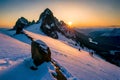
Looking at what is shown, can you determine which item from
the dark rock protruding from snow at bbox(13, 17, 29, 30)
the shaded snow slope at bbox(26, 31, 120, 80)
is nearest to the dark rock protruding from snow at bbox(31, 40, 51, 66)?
the shaded snow slope at bbox(26, 31, 120, 80)

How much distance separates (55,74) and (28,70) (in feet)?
9.54

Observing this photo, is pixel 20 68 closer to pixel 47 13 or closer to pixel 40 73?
pixel 40 73

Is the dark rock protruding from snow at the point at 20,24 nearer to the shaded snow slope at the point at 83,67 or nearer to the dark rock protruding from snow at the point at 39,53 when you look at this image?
the shaded snow slope at the point at 83,67

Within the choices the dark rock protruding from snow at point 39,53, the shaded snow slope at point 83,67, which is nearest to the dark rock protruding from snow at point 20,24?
the shaded snow slope at point 83,67

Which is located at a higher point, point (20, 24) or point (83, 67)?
point (20, 24)

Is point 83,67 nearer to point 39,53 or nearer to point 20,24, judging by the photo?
point 39,53

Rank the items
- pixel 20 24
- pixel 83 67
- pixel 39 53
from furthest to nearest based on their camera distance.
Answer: pixel 20 24 → pixel 83 67 → pixel 39 53

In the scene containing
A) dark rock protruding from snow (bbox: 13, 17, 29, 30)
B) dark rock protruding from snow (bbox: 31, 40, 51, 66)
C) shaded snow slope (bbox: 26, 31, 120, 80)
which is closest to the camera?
dark rock protruding from snow (bbox: 31, 40, 51, 66)

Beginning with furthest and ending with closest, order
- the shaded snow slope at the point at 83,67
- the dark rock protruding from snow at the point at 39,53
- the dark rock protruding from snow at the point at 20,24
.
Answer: the dark rock protruding from snow at the point at 20,24
the shaded snow slope at the point at 83,67
the dark rock protruding from snow at the point at 39,53

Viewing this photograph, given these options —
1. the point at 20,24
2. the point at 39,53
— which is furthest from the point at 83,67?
the point at 20,24

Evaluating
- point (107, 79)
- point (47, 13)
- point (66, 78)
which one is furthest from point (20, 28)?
point (47, 13)

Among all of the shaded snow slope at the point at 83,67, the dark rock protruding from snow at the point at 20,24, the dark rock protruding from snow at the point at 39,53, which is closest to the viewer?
the dark rock protruding from snow at the point at 39,53

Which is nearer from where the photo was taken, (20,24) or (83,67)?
(83,67)

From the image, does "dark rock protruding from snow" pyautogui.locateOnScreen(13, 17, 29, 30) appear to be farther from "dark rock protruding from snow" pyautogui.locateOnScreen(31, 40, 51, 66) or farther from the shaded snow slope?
"dark rock protruding from snow" pyautogui.locateOnScreen(31, 40, 51, 66)
